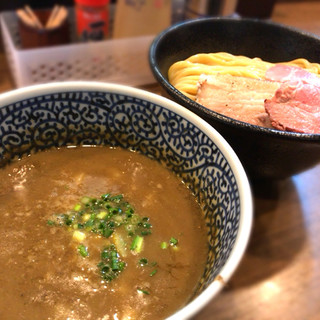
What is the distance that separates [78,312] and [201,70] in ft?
3.05

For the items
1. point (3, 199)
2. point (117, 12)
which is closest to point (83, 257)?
point (3, 199)

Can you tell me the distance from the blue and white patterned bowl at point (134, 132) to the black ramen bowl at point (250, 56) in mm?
93

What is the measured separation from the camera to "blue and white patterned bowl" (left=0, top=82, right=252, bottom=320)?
2.57ft

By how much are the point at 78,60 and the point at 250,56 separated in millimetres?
865

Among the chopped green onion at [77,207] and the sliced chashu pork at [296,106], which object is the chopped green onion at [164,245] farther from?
the sliced chashu pork at [296,106]

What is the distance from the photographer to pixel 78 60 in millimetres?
1865

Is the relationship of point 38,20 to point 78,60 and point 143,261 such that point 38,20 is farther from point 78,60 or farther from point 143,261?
point 143,261

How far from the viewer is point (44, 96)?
0.90 m

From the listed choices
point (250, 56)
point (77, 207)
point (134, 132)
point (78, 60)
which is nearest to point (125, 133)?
point (134, 132)

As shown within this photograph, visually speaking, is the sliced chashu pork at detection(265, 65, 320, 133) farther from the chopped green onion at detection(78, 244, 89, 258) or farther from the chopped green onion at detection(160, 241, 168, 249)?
the chopped green onion at detection(78, 244, 89, 258)

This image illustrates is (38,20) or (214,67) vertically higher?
(214,67)

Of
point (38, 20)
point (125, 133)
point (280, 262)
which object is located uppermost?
point (125, 133)

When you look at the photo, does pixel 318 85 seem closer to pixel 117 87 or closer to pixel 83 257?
pixel 117 87

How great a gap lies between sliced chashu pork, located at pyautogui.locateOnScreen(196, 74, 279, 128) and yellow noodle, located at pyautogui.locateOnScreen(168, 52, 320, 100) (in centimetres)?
10
